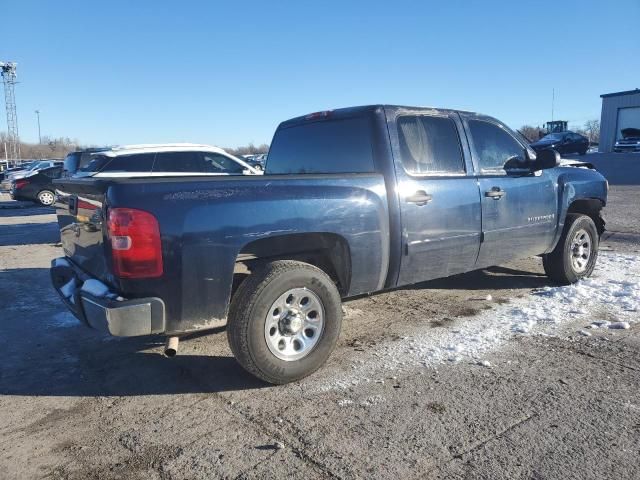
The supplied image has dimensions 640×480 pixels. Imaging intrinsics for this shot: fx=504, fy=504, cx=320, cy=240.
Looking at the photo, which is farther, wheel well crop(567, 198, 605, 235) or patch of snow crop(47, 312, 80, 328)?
wheel well crop(567, 198, 605, 235)

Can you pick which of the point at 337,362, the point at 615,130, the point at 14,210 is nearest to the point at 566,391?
the point at 337,362

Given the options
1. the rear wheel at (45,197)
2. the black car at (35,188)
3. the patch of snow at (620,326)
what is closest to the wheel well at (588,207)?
the patch of snow at (620,326)

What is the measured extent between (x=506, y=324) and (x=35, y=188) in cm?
1813

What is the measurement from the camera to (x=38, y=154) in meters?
87.7

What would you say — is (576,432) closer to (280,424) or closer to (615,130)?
(280,424)

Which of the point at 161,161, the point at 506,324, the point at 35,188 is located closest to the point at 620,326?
the point at 506,324

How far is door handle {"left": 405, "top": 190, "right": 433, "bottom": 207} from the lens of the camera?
4121 mm

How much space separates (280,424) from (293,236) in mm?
1265

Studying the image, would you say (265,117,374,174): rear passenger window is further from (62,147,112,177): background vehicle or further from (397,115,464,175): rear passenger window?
(62,147,112,177): background vehicle

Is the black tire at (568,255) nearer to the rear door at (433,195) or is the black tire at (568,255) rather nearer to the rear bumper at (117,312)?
the rear door at (433,195)

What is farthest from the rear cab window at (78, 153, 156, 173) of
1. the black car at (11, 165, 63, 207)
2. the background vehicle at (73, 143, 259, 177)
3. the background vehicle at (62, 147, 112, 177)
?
the black car at (11, 165, 63, 207)

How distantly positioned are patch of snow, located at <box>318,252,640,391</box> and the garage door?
3774 centimetres

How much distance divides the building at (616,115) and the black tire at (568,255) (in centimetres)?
3790

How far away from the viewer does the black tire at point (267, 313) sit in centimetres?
329
